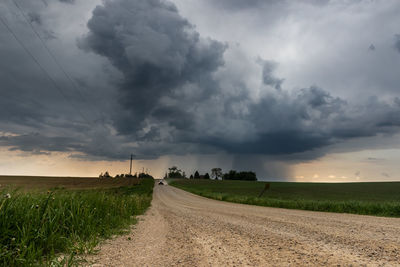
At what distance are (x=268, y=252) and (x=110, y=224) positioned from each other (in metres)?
6.00

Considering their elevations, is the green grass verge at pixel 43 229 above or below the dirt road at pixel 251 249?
above

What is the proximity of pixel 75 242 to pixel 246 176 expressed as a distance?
17413 centimetres

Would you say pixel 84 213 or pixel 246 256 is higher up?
pixel 84 213

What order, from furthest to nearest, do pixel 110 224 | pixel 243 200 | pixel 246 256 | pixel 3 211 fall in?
pixel 243 200 < pixel 110 224 < pixel 246 256 < pixel 3 211

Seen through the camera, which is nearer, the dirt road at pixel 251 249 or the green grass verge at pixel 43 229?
the green grass verge at pixel 43 229

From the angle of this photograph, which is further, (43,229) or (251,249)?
(251,249)

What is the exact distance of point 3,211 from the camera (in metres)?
5.05

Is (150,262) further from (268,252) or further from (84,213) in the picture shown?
(84,213)

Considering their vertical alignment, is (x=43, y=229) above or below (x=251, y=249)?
above

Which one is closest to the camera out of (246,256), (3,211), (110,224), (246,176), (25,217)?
(3,211)

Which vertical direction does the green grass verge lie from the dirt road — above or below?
above

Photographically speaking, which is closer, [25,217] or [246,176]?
[25,217]

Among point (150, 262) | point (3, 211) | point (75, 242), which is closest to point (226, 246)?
point (150, 262)

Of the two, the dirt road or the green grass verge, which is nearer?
the green grass verge
